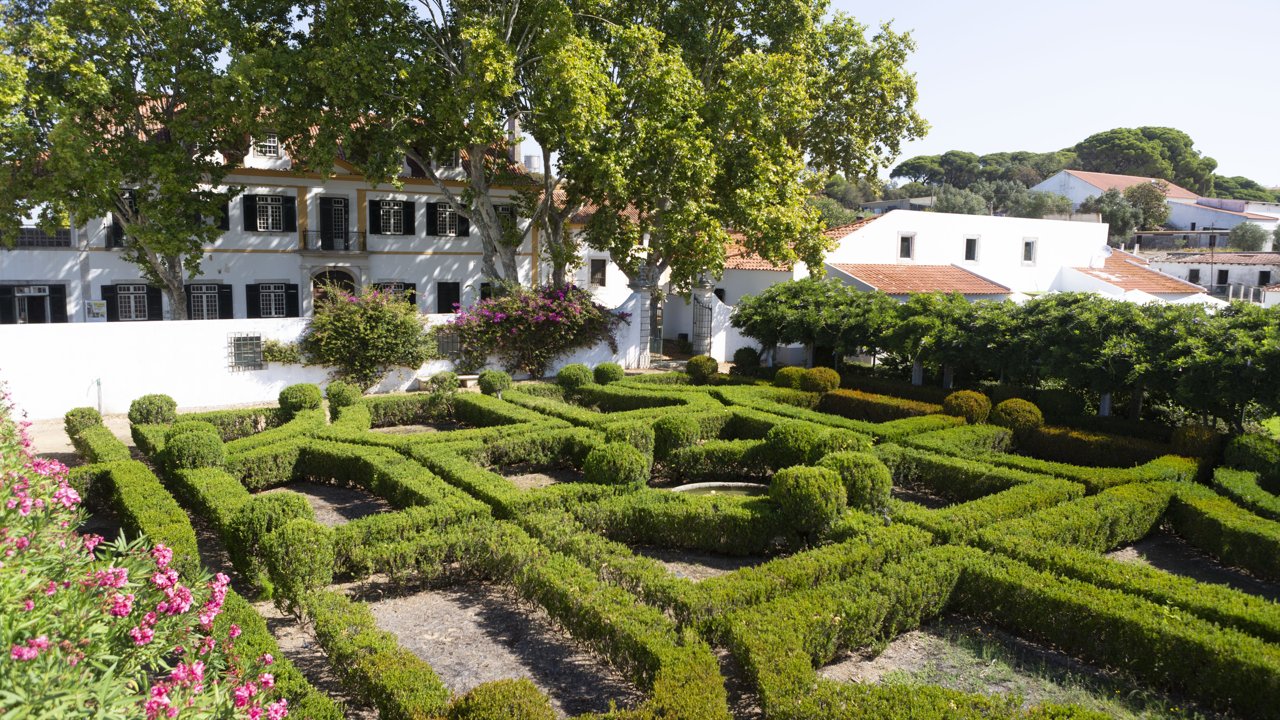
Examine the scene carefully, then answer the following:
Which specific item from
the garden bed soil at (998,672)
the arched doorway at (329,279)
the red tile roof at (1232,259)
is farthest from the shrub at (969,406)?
the red tile roof at (1232,259)

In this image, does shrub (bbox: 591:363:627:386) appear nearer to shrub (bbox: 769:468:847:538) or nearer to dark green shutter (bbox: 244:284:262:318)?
shrub (bbox: 769:468:847:538)

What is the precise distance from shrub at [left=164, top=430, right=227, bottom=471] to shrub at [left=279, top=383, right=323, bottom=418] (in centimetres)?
376

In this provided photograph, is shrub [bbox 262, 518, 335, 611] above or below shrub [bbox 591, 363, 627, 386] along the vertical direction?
below

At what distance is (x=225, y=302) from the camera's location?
96.2ft

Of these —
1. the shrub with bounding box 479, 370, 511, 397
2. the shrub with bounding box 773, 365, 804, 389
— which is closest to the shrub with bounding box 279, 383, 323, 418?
the shrub with bounding box 479, 370, 511, 397

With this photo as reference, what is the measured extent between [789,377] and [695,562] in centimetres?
1011

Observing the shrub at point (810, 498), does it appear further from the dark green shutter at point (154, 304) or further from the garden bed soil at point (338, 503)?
the dark green shutter at point (154, 304)

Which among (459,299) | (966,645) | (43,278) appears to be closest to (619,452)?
(966,645)

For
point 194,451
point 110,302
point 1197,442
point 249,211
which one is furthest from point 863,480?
point 110,302

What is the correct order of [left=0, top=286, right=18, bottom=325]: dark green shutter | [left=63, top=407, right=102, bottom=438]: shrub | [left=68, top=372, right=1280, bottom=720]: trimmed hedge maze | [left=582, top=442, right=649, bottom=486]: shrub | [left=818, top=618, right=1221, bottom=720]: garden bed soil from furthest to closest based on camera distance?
1. [left=0, top=286, right=18, bottom=325]: dark green shutter
2. [left=63, top=407, right=102, bottom=438]: shrub
3. [left=582, top=442, right=649, bottom=486]: shrub
4. [left=818, top=618, right=1221, bottom=720]: garden bed soil
5. [left=68, top=372, right=1280, bottom=720]: trimmed hedge maze

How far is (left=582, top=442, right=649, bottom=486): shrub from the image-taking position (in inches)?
449

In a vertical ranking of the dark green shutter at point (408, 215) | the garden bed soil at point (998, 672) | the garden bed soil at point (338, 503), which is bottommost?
the garden bed soil at point (998, 672)

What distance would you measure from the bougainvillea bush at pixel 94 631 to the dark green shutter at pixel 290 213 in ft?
86.7

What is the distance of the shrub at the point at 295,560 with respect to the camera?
830cm
